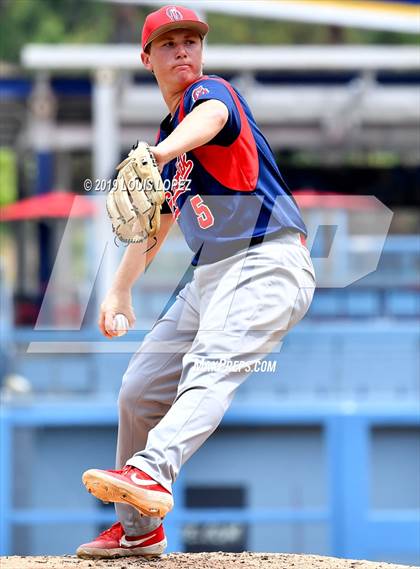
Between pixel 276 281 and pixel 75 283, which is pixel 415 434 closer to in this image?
pixel 75 283

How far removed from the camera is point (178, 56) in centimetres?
372

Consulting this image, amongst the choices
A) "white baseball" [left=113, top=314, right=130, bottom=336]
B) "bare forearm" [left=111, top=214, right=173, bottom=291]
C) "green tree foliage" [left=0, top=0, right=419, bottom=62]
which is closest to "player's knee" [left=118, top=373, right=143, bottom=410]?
"white baseball" [left=113, top=314, right=130, bottom=336]

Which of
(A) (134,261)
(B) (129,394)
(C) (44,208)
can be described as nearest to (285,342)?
(C) (44,208)

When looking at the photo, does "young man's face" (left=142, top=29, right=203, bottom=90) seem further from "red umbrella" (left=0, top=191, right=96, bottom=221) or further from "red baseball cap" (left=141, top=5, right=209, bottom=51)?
"red umbrella" (left=0, top=191, right=96, bottom=221)

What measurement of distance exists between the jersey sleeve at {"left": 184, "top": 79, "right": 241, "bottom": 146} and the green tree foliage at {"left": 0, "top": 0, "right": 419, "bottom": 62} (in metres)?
23.4

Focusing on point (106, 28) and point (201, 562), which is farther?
point (106, 28)

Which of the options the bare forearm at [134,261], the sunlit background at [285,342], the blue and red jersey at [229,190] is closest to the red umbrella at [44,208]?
the sunlit background at [285,342]

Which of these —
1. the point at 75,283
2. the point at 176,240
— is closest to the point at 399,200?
the point at 75,283

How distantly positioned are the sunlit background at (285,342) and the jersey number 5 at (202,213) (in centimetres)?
161

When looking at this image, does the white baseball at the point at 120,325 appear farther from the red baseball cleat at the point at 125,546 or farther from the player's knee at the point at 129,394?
the red baseball cleat at the point at 125,546

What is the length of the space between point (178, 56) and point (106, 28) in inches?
1084

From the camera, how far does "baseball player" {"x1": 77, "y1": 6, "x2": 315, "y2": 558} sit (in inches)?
137

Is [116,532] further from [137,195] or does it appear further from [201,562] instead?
[137,195]

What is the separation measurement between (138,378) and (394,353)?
6554mm
